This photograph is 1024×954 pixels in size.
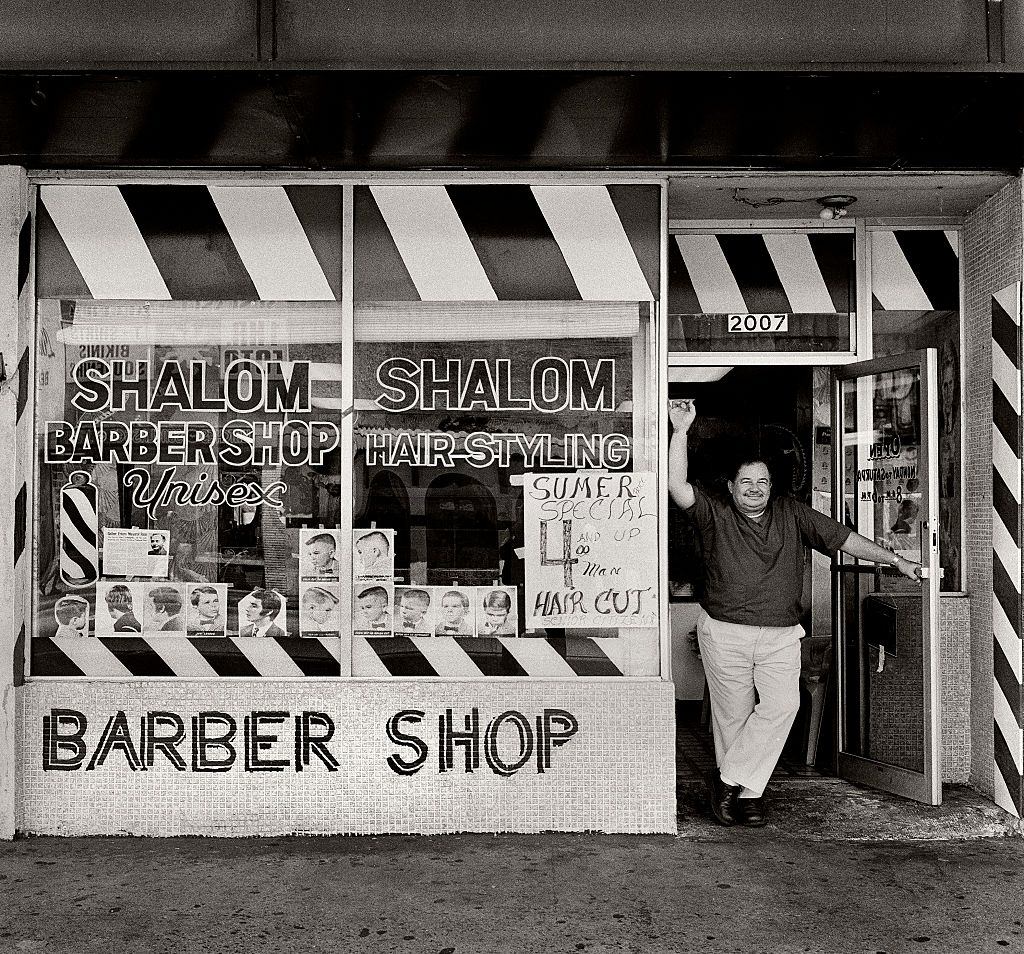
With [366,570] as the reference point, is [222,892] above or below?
below

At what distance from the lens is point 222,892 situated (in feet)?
15.5

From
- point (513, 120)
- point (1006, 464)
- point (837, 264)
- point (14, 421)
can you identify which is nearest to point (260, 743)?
point (14, 421)

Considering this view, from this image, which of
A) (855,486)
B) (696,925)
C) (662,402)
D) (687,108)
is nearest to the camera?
(696,925)

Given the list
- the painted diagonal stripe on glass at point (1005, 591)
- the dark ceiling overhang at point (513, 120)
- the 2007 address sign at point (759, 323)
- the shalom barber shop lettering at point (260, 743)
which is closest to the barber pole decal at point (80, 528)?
the shalom barber shop lettering at point (260, 743)

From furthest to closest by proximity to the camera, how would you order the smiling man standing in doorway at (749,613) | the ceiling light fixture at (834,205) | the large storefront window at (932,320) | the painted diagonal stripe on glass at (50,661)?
the large storefront window at (932,320) → the ceiling light fixture at (834,205) → the smiling man standing in doorway at (749,613) → the painted diagonal stripe on glass at (50,661)

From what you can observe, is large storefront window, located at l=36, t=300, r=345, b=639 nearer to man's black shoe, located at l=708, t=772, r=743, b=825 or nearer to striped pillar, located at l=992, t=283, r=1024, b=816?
man's black shoe, located at l=708, t=772, r=743, b=825

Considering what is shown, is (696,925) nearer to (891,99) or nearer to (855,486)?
(855,486)

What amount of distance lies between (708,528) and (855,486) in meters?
1.25

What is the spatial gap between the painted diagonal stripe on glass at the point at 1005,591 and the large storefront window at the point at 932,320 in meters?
0.41

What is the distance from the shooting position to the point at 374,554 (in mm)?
5660

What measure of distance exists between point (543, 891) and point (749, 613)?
73.2 inches

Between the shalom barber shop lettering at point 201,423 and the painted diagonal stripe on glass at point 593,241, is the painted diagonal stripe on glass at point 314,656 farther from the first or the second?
the painted diagonal stripe on glass at point 593,241

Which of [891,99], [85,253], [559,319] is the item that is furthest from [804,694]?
[85,253]

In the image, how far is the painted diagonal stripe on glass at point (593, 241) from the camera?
18.4ft
